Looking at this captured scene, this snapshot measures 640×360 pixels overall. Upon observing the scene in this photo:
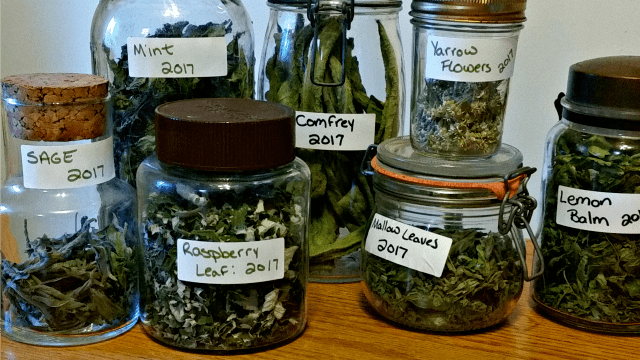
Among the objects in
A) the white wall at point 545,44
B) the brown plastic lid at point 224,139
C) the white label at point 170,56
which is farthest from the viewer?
the white wall at point 545,44

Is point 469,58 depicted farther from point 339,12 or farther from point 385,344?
point 385,344

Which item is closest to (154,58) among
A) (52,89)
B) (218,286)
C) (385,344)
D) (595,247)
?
(52,89)

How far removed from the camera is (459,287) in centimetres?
71

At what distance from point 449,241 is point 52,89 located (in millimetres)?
364

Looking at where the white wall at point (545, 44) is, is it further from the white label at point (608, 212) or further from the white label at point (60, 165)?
the white label at point (60, 165)

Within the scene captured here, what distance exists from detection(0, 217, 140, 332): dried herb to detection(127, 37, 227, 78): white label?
6.1 inches

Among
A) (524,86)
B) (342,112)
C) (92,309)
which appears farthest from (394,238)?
(524,86)

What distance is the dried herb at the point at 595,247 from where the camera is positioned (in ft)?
2.40

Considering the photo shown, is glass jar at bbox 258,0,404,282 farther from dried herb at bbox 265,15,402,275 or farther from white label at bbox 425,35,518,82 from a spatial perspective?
white label at bbox 425,35,518,82

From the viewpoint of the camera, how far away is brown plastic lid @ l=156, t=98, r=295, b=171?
653mm

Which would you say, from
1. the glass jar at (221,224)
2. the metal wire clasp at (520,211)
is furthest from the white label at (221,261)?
the metal wire clasp at (520,211)

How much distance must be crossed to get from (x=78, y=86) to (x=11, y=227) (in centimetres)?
14

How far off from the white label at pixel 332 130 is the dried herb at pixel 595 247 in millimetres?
Result: 199

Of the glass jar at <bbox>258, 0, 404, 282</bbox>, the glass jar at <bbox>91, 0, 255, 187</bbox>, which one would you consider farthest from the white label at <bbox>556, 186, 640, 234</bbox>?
the glass jar at <bbox>91, 0, 255, 187</bbox>
